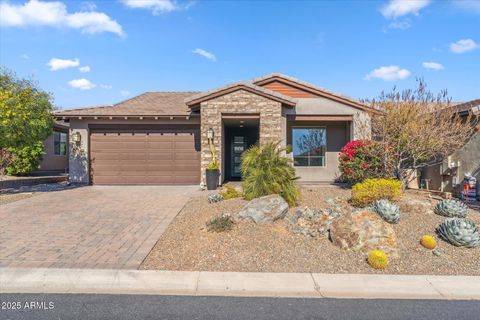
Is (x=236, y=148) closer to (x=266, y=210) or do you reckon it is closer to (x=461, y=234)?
(x=266, y=210)

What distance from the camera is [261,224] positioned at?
6375 millimetres

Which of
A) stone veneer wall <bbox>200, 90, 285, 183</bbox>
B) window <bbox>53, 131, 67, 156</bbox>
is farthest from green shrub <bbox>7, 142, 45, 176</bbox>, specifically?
stone veneer wall <bbox>200, 90, 285, 183</bbox>

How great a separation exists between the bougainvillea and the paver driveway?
5.69 meters

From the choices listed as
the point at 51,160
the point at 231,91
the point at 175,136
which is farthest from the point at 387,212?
the point at 51,160

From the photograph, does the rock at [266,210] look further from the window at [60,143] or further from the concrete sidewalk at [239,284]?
the window at [60,143]

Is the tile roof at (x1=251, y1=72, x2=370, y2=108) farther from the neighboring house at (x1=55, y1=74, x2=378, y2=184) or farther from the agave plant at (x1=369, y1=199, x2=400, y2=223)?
the agave plant at (x1=369, y1=199, x2=400, y2=223)

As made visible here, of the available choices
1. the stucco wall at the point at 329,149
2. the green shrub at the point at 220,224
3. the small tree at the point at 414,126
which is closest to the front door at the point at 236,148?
the stucco wall at the point at 329,149

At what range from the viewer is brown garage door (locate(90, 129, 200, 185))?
14.1m

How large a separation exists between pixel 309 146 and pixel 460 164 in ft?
20.1

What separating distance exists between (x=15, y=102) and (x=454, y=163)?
1534cm

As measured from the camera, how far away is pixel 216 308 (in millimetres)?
3701

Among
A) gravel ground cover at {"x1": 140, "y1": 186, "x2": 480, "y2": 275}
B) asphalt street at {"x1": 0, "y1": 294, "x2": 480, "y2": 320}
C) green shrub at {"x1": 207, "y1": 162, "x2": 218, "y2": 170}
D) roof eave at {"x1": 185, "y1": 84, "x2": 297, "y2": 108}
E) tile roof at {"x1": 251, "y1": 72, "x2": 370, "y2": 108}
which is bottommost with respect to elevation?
asphalt street at {"x1": 0, "y1": 294, "x2": 480, "y2": 320}

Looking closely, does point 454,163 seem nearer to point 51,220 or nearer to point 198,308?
point 198,308

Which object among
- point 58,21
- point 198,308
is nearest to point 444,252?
point 198,308
